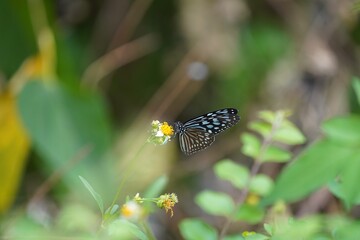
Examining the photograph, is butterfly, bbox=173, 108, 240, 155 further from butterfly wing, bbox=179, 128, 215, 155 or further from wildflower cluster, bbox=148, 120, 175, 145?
wildflower cluster, bbox=148, 120, 175, 145

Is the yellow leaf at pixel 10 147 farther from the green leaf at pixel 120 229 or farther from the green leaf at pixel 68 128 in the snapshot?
the green leaf at pixel 120 229

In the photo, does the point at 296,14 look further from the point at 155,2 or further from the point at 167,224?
the point at 167,224

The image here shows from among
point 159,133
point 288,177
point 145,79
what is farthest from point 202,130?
point 145,79

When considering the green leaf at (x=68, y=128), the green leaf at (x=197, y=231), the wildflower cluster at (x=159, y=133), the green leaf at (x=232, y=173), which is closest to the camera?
the wildflower cluster at (x=159, y=133)

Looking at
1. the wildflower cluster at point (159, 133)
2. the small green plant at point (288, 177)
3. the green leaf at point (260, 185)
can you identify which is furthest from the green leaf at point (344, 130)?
the wildflower cluster at point (159, 133)

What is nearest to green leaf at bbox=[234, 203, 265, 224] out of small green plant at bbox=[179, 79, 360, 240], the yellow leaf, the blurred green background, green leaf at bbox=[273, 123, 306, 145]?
small green plant at bbox=[179, 79, 360, 240]

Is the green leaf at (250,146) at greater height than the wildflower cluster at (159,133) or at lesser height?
lesser

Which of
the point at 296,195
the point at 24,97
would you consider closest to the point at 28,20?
the point at 24,97
